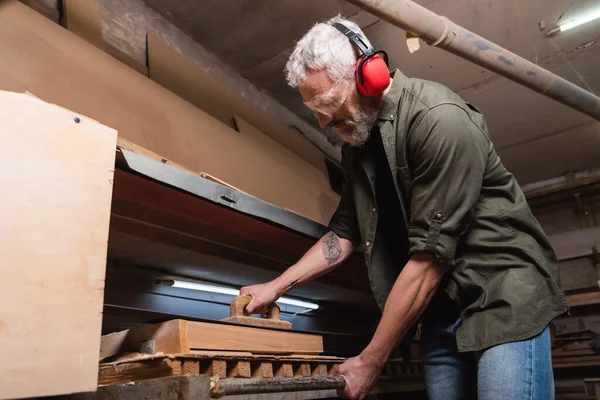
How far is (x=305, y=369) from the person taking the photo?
58.9 inches

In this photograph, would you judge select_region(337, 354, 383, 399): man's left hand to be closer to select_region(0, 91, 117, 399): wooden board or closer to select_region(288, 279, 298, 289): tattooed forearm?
select_region(288, 279, 298, 289): tattooed forearm

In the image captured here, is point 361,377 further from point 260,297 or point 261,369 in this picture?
point 260,297

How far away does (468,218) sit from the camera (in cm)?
144

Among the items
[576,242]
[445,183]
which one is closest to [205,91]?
[445,183]

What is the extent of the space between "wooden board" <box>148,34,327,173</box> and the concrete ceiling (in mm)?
234

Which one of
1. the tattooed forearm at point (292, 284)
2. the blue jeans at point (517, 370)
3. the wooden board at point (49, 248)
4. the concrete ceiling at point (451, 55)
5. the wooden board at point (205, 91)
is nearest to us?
the wooden board at point (49, 248)

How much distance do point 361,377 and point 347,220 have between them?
2.03ft

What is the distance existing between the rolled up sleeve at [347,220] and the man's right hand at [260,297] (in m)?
0.33

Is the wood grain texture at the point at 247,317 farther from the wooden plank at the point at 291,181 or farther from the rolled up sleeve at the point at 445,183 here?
the wooden plank at the point at 291,181

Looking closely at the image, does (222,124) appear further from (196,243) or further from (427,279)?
(427,279)

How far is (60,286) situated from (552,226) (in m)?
4.81

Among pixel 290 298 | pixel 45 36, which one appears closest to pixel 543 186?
pixel 290 298

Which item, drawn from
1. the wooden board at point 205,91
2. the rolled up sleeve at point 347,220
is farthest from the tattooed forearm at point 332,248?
the wooden board at point 205,91

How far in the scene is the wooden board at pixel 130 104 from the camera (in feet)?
5.63
